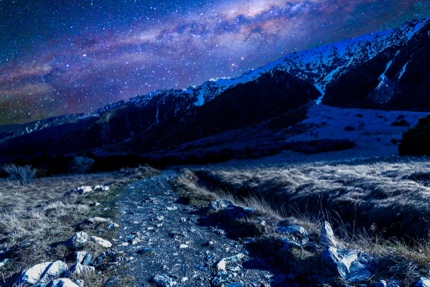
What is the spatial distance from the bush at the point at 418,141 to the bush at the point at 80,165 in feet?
145

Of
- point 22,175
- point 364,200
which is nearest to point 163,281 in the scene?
point 364,200

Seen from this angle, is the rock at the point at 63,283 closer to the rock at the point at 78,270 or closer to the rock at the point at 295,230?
the rock at the point at 78,270

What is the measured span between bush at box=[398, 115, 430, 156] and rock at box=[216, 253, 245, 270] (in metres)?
26.2

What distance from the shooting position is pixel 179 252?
575 cm

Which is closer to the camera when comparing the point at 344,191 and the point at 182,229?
the point at 182,229

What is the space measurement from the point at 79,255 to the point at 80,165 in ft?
146

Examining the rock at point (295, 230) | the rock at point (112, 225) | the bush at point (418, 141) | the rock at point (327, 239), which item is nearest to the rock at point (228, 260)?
the rock at point (295, 230)

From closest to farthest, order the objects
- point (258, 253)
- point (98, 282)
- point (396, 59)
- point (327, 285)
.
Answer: point (327, 285), point (98, 282), point (258, 253), point (396, 59)

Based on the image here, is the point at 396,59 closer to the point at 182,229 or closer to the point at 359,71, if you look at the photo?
the point at 359,71

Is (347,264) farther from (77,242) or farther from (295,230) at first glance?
(77,242)

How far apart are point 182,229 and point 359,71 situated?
168 m

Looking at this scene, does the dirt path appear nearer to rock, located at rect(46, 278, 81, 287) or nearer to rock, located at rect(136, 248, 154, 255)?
rock, located at rect(136, 248, 154, 255)

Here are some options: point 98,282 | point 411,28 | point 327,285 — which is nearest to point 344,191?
point 327,285

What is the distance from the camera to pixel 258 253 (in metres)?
5.35
